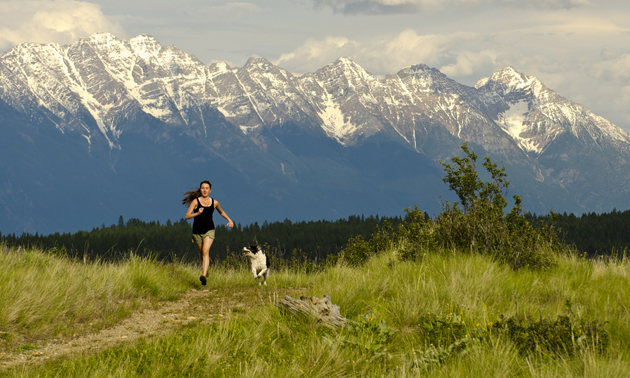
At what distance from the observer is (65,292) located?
9750mm

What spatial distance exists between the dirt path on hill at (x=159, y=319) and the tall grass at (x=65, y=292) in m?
0.32

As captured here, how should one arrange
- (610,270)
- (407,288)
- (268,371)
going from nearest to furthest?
(268,371), (407,288), (610,270)

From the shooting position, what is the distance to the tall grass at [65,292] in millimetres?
8555

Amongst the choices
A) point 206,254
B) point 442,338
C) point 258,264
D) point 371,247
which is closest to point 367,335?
point 442,338

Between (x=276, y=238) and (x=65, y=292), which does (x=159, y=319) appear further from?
(x=276, y=238)

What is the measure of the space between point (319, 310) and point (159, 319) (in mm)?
3614

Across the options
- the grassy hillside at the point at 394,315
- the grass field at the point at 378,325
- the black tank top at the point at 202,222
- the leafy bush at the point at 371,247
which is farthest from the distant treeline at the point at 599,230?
the grass field at the point at 378,325

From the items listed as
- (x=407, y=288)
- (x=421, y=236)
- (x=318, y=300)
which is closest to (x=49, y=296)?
(x=318, y=300)

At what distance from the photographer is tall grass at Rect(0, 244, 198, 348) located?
855 centimetres

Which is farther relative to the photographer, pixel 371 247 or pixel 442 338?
pixel 371 247

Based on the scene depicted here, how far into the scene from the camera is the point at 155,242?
16038 centimetres

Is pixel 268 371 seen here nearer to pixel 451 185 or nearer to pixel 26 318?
pixel 26 318

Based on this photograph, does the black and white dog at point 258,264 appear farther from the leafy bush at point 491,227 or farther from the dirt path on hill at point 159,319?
the leafy bush at point 491,227

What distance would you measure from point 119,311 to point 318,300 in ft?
14.0
